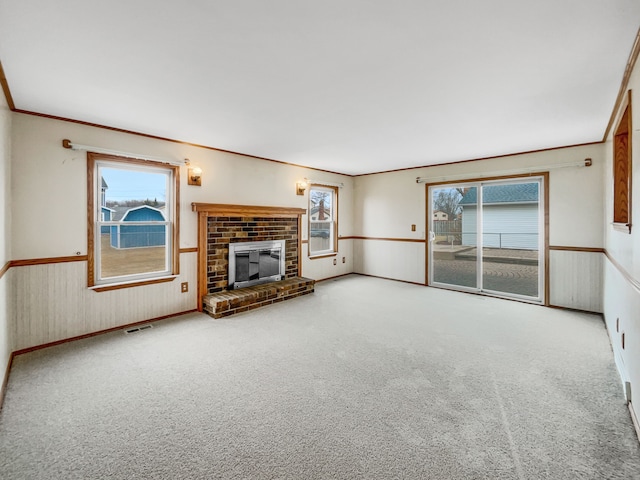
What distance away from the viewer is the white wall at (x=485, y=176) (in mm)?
3955

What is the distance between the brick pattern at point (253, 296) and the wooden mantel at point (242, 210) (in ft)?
3.64

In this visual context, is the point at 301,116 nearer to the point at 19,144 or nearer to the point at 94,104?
the point at 94,104

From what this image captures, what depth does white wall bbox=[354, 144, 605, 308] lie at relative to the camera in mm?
3955

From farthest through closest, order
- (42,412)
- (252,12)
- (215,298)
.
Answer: (215,298) → (42,412) → (252,12)

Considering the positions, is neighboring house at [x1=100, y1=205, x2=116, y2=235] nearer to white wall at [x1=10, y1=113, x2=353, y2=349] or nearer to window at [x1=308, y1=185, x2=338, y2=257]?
white wall at [x1=10, y1=113, x2=353, y2=349]

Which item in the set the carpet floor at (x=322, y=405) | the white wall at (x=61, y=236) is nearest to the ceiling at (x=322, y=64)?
the white wall at (x=61, y=236)

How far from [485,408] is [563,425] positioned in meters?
0.42

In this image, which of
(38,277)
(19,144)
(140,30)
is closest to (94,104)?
(19,144)

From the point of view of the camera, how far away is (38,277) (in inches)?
115

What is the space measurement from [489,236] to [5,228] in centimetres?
586

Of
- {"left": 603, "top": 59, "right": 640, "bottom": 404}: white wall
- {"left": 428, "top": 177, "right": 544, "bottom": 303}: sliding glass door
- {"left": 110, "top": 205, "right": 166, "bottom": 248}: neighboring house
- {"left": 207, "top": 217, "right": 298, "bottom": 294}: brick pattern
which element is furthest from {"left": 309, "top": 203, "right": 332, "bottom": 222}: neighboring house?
{"left": 603, "top": 59, "right": 640, "bottom": 404}: white wall

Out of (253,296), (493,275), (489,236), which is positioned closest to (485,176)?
(489,236)

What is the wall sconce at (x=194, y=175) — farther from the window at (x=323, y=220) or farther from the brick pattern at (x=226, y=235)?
the window at (x=323, y=220)

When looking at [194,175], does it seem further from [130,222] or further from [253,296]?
[253,296]
